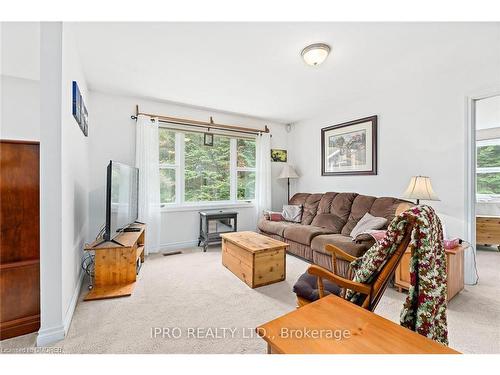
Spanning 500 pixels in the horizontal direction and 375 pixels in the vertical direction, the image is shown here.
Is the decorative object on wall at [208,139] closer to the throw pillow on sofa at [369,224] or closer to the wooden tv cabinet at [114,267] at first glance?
the wooden tv cabinet at [114,267]

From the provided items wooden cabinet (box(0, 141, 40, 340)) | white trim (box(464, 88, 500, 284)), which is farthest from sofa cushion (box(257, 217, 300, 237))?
wooden cabinet (box(0, 141, 40, 340))

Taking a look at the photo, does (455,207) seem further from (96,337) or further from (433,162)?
(96,337)

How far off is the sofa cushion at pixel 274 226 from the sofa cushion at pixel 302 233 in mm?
120

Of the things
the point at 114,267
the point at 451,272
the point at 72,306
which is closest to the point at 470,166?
the point at 451,272

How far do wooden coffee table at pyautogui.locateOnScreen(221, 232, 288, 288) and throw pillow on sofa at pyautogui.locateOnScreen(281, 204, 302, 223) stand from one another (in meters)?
1.29

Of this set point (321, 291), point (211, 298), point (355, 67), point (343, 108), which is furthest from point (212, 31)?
point (343, 108)

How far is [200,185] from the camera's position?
4.17 m

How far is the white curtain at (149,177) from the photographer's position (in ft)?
11.6

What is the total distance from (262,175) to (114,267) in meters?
2.91

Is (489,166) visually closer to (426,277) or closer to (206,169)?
(426,277)

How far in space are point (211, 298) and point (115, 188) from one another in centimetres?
149

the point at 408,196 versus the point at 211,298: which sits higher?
the point at 408,196

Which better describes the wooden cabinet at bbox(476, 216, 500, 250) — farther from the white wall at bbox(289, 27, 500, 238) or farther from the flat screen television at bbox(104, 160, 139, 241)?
the flat screen television at bbox(104, 160, 139, 241)

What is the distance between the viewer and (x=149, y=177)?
3.56 meters
